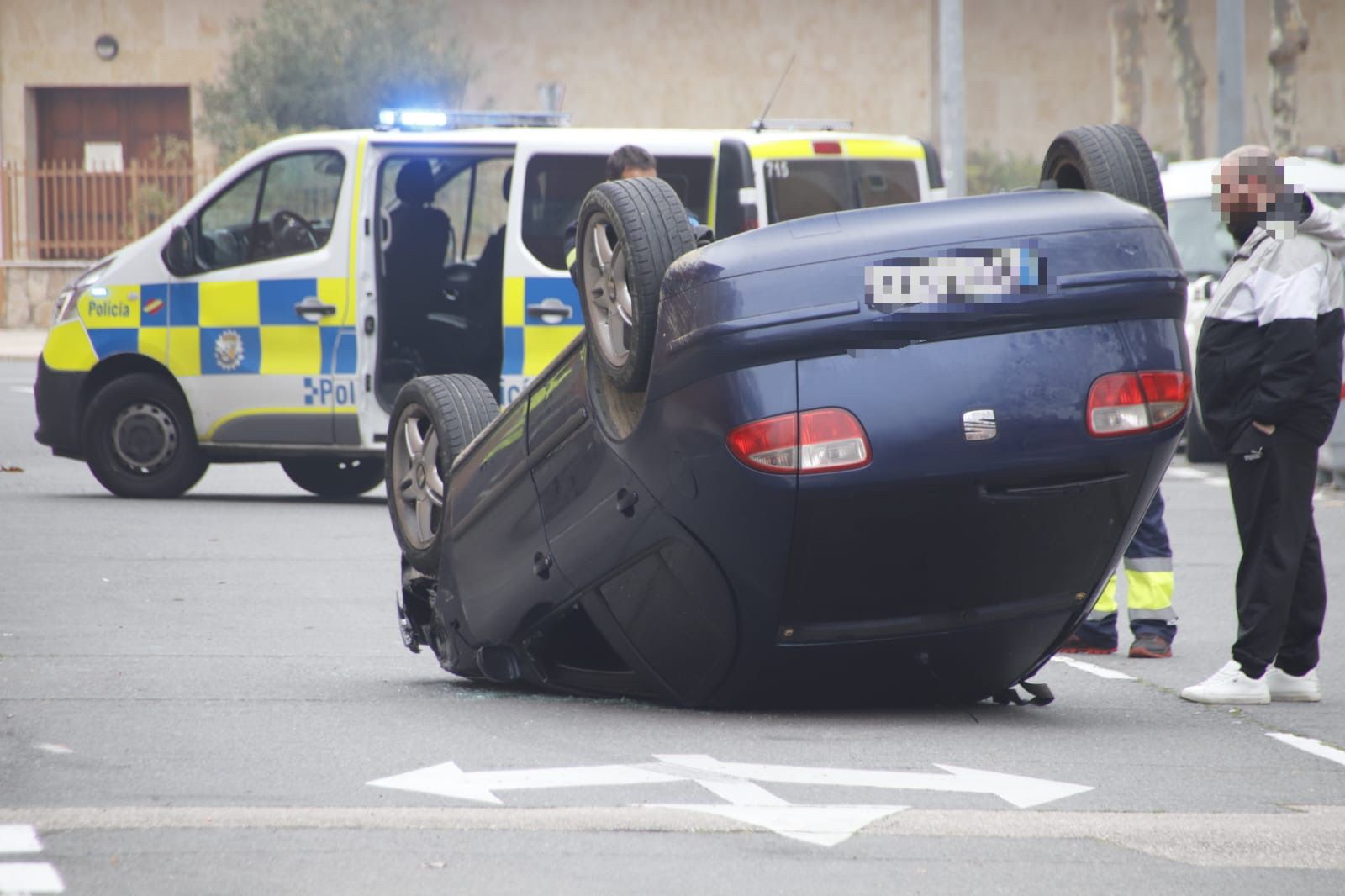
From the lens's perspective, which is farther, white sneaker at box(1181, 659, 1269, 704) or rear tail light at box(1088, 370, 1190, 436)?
white sneaker at box(1181, 659, 1269, 704)

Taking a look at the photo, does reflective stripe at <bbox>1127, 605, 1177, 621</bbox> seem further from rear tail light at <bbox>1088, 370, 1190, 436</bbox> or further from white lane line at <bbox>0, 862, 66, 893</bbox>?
white lane line at <bbox>0, 862, 66, 893</bbox>

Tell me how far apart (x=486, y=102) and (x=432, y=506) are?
30859mm

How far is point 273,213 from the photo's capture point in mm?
11898

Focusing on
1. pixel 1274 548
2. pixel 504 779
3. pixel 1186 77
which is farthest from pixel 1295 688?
pixel 1186 77

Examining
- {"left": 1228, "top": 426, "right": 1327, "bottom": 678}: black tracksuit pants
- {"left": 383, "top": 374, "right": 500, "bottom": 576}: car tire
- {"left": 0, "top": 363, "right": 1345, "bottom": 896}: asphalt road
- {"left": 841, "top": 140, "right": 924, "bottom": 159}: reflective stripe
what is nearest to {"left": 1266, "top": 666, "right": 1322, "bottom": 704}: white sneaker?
{"left": 0, "top": 363, "right": 1345, "bottom": 896}: asphalt road

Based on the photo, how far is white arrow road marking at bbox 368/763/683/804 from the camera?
4.78 m

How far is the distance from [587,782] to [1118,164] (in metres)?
2.16

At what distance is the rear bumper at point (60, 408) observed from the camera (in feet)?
39.4

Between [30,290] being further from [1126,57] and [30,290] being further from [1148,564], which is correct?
[1148,564]

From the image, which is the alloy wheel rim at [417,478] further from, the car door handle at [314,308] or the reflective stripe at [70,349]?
the reflective stripe at [70,349]

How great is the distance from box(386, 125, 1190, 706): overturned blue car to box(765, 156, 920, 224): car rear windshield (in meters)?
6.25

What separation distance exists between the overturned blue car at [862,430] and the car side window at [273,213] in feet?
21.3

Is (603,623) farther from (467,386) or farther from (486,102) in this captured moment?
(486,102)

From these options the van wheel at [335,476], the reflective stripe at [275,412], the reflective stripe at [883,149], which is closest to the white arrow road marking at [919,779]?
the reflective stripe at [275,412]
